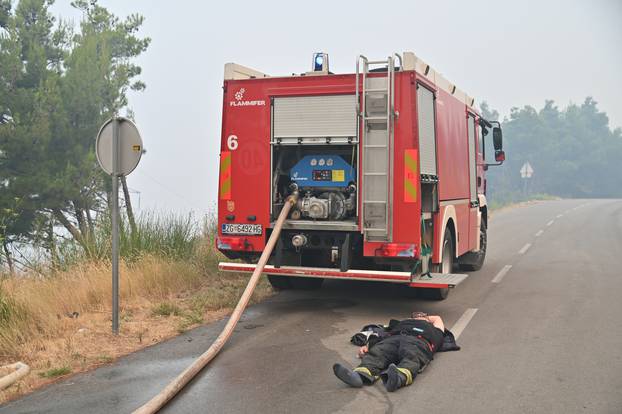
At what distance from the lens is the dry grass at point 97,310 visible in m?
6.68

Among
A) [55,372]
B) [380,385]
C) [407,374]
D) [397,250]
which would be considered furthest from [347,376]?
[397,250]

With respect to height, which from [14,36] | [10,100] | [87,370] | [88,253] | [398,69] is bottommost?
[87,370]

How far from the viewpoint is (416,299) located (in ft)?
31.1

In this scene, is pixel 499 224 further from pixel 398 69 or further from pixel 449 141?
pixel 398 69

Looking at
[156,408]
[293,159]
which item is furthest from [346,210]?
[156,408]

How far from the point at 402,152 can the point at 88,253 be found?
563cm

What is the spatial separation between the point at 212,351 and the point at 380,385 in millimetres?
1724

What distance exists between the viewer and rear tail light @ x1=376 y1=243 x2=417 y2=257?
804 cm

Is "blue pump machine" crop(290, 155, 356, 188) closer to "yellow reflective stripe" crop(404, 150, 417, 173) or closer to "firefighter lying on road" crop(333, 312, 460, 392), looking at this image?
"yellow reflective stripe" crop(404, 150, 417, 173)

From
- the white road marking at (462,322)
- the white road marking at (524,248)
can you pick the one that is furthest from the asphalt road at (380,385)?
the white road marking at (524,248)

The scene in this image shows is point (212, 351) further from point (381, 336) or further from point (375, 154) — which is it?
point (375, 154)

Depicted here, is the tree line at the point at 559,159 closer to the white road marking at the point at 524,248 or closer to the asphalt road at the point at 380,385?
the white road marking at the point at 524,248

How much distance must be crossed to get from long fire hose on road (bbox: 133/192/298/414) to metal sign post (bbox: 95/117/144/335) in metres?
1.36

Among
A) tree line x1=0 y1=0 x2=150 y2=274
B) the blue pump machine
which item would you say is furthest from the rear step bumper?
tree line x1=0 y1=0 x2=150 y2=274
